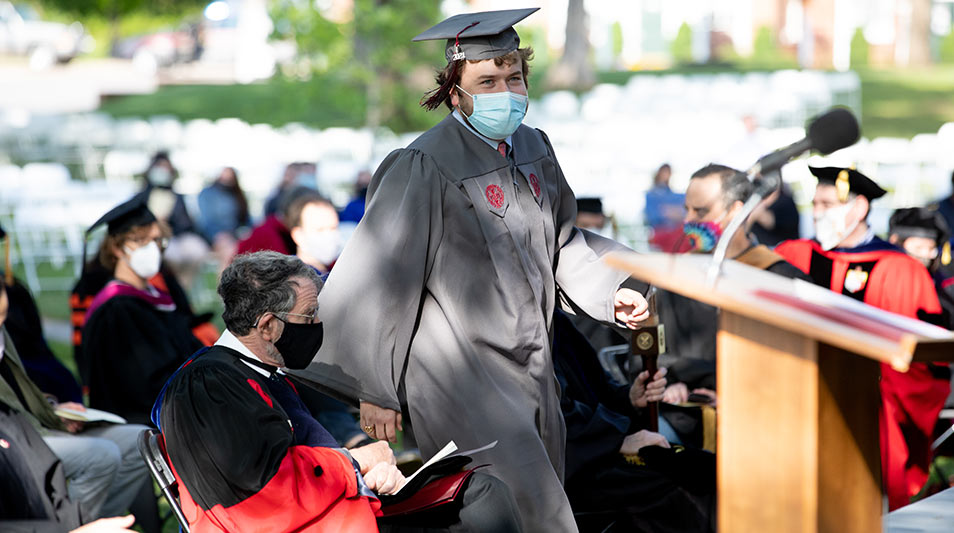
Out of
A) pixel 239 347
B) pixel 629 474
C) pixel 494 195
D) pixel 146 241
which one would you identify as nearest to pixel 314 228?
pixel 146 241

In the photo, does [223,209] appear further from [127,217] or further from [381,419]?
[381,419]

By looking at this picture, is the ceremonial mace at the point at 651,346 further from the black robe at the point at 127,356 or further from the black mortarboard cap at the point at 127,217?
the black mortarboard cap at the point at 127,217

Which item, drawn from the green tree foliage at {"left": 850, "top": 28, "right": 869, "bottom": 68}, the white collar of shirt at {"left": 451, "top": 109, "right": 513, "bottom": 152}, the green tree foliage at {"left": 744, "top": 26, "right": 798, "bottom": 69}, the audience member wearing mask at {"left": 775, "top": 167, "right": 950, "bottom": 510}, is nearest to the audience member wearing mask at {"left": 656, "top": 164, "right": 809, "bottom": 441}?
the audience member wearing mask at {"left": 775, "top": 167, "right": 950, "bottom": 510}

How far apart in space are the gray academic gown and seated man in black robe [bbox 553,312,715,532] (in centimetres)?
86

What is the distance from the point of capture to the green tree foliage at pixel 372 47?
17.2 m

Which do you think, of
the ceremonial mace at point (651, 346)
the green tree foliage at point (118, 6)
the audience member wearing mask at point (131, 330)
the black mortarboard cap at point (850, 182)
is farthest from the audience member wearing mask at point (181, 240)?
the green tree foliage at point (118, 6)

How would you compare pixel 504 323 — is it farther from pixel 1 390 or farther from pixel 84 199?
pixel 84 199

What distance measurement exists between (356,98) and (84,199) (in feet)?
15.5

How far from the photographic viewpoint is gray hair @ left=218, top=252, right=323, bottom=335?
3.45 m

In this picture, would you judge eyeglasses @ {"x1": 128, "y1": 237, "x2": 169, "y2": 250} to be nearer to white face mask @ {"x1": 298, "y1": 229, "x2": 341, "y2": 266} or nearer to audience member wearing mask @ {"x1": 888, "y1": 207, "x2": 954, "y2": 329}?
white face mask @ {"x1": 298, "y1": 229, "x2": 341, "y2": 266}

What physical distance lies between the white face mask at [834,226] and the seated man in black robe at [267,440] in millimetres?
3210

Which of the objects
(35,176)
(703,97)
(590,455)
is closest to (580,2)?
(703,97)

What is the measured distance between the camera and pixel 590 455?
180 inches

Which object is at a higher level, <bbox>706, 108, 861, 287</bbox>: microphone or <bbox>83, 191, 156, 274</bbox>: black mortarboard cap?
<bbox>706, 108, 861, 287</bbox>: microphone
